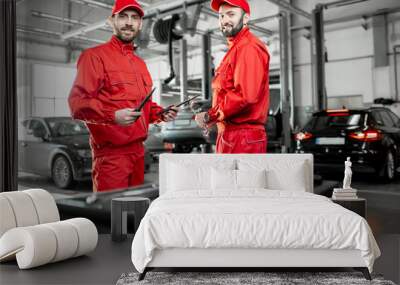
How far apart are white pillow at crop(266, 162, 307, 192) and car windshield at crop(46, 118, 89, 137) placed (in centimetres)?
174

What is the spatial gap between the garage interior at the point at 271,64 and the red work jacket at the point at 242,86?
10 centimetres

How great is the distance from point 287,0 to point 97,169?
2.40 metres

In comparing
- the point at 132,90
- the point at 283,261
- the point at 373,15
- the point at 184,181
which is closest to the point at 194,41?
the point at 132,90

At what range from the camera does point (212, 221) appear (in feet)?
8.87

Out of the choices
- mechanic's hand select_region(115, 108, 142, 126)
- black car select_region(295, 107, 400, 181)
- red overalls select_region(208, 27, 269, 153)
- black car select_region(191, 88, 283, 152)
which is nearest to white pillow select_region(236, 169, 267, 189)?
red overalls select_region(208, 27, 269, 153)

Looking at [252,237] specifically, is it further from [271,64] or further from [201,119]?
[271,64]

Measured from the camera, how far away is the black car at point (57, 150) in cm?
418

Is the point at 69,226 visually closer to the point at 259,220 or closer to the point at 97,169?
the point at 97,169

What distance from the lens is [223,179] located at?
Answer: 12.3 feet

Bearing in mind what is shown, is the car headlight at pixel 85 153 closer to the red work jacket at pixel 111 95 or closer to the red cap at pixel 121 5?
the red work jacket at pixel 111 95

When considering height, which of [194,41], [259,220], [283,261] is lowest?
[283,261]


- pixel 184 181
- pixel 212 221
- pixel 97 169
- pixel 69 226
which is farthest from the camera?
pixel 97 169

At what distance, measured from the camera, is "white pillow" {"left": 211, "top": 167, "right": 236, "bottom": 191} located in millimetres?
3738

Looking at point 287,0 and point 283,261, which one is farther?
point 287,0
